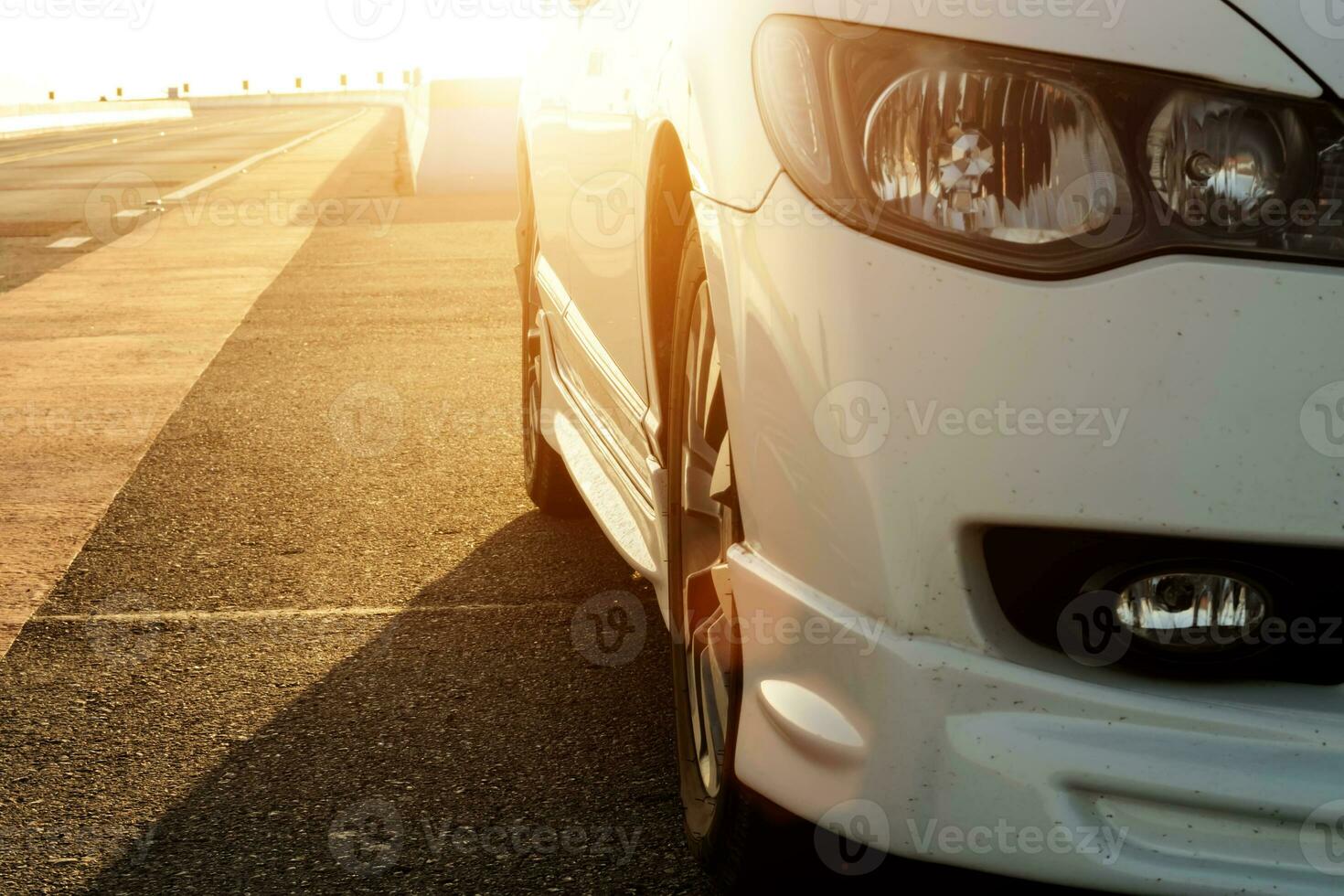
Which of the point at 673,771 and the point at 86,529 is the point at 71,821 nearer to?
the point at 673,771

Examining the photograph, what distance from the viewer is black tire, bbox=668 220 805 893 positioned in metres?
2.15

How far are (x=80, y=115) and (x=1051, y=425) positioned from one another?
5717cm

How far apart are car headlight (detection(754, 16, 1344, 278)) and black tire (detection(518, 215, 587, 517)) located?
261cm

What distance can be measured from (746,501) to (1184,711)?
0.60 metres

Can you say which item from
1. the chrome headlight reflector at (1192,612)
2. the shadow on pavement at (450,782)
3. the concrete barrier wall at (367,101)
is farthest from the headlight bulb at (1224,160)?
the concrete barrier wall at (367,101)

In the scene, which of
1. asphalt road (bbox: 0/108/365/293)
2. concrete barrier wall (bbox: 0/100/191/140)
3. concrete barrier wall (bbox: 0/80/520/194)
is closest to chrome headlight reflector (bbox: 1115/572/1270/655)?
asphalt road (bbox: 0/108/365/293)

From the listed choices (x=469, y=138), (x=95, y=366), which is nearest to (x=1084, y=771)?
(x=95, y=366)

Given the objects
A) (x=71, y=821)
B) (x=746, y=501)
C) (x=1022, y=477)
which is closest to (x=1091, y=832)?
(x=1022, y=477)

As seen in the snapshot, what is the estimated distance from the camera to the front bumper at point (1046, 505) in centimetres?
166

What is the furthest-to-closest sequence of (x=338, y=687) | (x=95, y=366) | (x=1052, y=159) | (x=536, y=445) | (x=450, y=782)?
(x=95, y=366) → (x=536, y=445) → (x=338, y=687) → (x=450, y=782) → (x=1052, y=159)

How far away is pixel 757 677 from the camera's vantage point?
208cm

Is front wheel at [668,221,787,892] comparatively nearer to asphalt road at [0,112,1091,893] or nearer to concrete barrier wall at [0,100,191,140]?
asphalt road at [0,112,1091,893]

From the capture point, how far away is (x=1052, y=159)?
5.80 ft

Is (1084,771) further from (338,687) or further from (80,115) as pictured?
(80,115)
